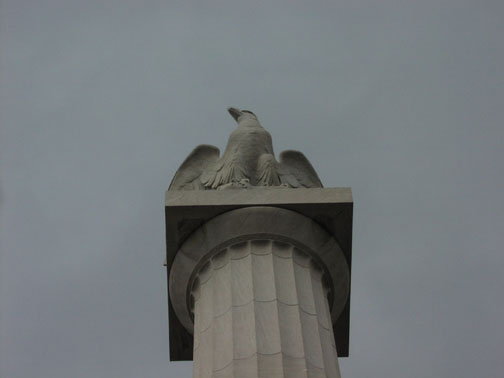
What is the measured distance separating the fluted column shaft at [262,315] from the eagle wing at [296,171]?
2821 millimetres

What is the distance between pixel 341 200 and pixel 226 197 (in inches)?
99.9

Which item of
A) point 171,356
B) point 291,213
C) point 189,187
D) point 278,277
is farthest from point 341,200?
point 171,356

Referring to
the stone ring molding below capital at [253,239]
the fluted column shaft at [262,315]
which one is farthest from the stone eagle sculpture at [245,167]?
the fluted column shaft at [262,315]

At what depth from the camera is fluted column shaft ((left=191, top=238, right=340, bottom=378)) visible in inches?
645

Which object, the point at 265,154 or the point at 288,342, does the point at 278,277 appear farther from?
the point at 265,154

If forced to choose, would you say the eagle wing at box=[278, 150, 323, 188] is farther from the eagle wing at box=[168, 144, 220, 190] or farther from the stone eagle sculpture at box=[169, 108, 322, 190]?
the eagle wing at box=[168, 144, 220, 190]

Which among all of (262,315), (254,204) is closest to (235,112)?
(254,204)

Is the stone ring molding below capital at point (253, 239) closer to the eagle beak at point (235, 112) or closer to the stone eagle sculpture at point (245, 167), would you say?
the stone eagle sculpture at point (245, 167)

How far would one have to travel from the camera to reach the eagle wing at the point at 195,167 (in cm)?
2167

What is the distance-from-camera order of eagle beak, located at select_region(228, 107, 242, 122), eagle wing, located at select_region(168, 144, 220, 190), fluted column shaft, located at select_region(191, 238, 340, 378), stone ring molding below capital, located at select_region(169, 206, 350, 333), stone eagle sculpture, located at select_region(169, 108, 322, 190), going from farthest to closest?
eagle beak, located at select_region(228, 107, 242, 122), eagle wing, located at select_region(168, 144, 220, 190), stone eagle sculpture, located at select_region(169, 108, 322, 190), stone ring molding below capital, located at select_region(169, 206, 350, 333), fluted column shaft, located at select_region(191, 238, 340, 378)

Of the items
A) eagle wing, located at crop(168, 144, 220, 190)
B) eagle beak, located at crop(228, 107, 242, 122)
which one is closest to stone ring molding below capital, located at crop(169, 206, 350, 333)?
eagle wing, located at crop(168, 144, 220, 190)

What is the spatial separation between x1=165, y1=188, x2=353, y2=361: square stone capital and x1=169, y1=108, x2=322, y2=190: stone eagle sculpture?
32.6 inches

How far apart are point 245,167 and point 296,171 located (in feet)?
5.11

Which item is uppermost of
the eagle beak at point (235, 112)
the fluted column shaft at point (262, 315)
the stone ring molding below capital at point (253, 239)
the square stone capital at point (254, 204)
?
the eagle beak at point (235, 112)
